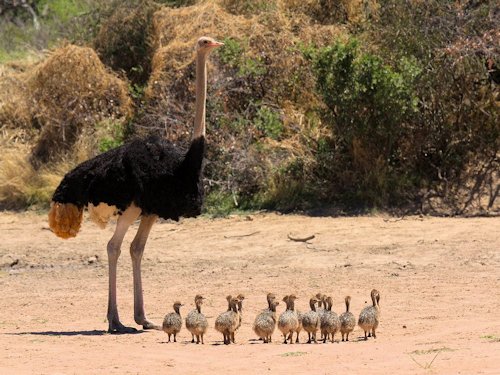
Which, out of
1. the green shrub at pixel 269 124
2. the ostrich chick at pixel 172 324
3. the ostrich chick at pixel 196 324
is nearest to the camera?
the ostrich chick at pixel 196 324

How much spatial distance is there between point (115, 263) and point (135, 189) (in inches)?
31.4

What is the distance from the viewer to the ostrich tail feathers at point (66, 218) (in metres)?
11.3

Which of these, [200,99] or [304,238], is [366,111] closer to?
[304,238]

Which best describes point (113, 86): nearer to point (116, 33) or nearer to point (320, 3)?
point (116, 33)

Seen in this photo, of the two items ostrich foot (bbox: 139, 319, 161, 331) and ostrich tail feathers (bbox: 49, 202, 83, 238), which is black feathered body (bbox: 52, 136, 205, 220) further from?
ostrich foot (bbox: 139, 319, 161, 331)

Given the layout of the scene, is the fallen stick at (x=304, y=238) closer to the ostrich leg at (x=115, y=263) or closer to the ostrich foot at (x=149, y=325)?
the ostrich leg at (x=115, y=263)

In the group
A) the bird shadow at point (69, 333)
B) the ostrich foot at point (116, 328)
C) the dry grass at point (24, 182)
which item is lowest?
the bird shadow at point (69, 333)

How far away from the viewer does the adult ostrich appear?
1094cm

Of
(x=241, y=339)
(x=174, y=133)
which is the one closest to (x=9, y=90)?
(x=174, y=133)

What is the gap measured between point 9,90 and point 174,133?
4170 mm

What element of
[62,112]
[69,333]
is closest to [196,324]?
[69,333]

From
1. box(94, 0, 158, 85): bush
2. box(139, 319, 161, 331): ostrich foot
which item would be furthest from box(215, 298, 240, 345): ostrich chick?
box(94, 0, 158, 85): bush

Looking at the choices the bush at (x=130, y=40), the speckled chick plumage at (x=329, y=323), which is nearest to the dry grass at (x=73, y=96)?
the bush at (x=130, y=40)

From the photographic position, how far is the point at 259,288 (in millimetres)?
13031
